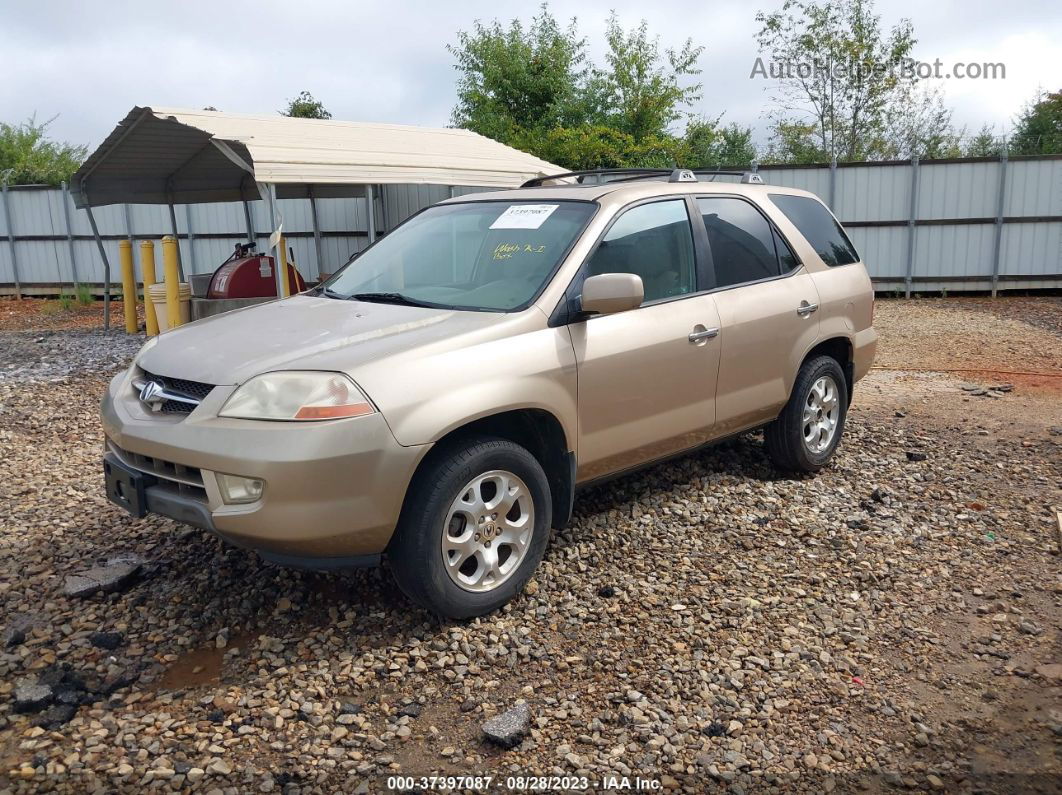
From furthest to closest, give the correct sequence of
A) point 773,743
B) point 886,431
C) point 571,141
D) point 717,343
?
point 571,141 → point 886,431 → point 717,343 → point 773,743

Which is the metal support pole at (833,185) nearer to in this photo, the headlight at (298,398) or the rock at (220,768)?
the headlight at (298,398)

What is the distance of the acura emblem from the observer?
366 centimetres

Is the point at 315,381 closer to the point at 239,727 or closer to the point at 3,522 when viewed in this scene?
the point at 239,727

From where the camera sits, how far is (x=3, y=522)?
5051 millimetres

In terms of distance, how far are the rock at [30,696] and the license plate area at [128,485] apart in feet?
2.34

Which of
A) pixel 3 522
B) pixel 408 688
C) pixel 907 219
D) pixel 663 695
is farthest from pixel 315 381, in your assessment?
pixel 907 219

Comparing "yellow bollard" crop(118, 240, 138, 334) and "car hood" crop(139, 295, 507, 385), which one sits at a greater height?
"car hood" crop(139, 295, 507, 385)

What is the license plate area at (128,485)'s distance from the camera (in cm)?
361

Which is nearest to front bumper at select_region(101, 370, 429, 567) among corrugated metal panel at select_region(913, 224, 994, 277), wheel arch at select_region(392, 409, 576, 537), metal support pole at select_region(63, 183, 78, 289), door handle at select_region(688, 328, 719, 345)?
wheel arch at select_region(392, 409, 576, 537)

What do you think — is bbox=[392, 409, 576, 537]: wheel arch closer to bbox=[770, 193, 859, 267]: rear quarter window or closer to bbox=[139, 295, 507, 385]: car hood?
bbox=[139, 295, 507, 385]: car hood

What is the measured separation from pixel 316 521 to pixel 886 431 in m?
4.95

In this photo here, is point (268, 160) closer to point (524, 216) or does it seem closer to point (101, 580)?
point (524, 216)

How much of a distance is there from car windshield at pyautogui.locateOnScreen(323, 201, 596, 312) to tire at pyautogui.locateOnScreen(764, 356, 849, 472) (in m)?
1.90

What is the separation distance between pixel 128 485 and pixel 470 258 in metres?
1.90
